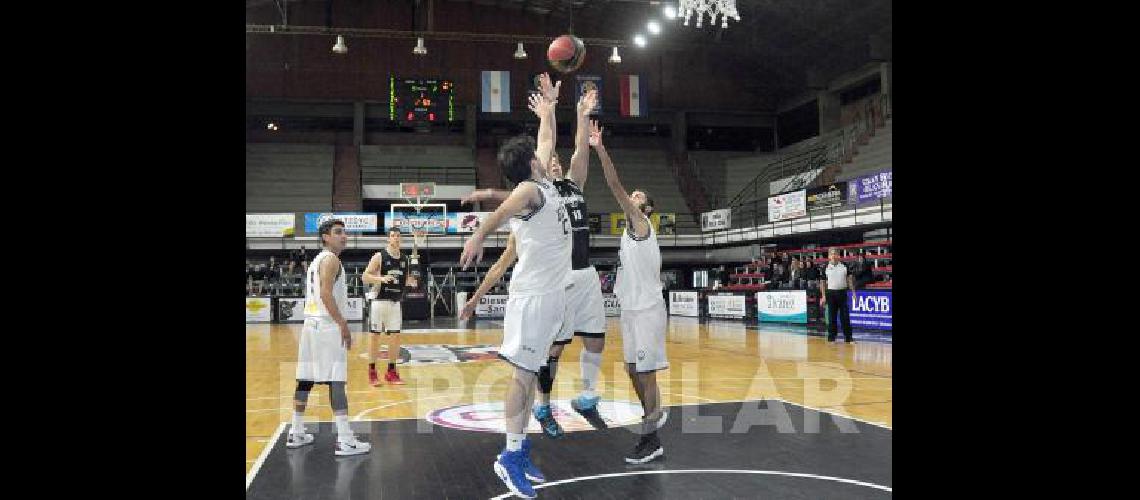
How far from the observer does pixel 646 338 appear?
185 inches

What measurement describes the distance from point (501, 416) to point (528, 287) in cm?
247

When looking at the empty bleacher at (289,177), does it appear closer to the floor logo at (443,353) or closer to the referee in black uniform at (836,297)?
the floor logo at (443,353)

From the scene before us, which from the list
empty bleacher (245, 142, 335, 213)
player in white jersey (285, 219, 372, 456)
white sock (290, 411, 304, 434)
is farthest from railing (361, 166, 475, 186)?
white sock (290, 411, 304, 434)

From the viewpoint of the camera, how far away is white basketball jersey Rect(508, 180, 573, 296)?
13.4 ft

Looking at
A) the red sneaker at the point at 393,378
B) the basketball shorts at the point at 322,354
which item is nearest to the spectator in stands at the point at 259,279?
the red sneaker at the point at 393,378

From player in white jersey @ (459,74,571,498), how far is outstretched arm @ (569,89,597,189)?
0.69 m

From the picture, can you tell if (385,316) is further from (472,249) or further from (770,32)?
(770,32)

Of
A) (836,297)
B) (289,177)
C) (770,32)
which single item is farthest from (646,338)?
(289,177)

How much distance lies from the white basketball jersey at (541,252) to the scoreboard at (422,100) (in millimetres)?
19398

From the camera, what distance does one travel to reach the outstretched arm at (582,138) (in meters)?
4.78

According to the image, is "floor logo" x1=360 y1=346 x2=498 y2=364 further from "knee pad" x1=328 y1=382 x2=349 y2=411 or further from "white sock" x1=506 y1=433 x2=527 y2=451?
"white sock" x1=506 y1=433 x2=527 y2=451
